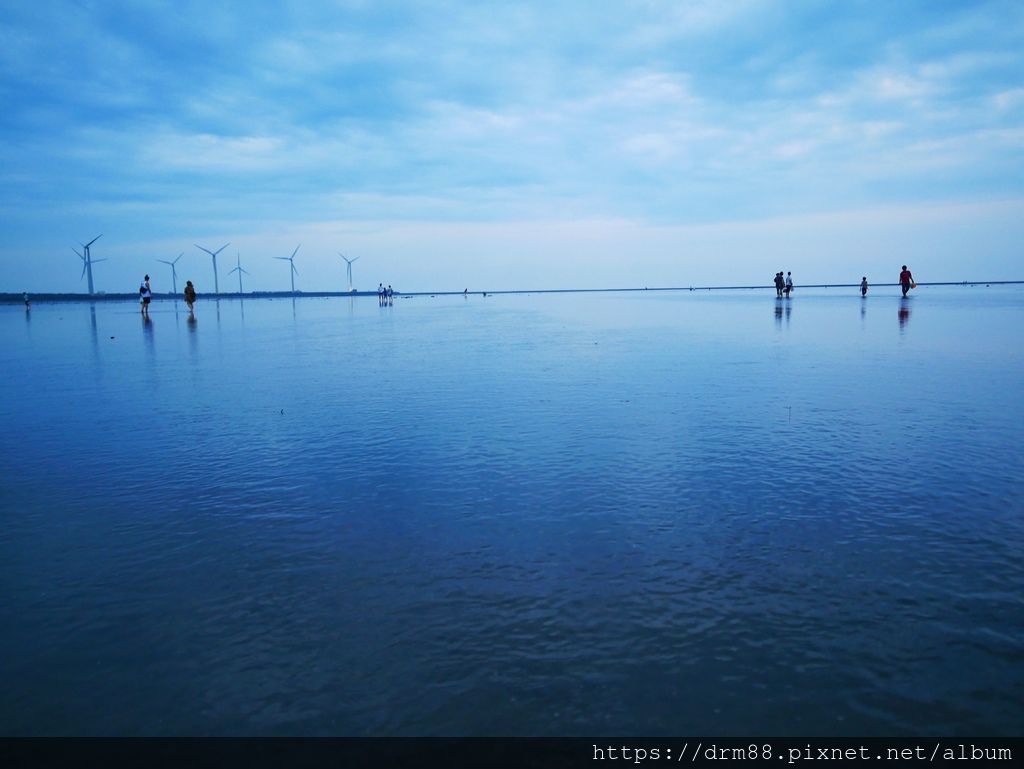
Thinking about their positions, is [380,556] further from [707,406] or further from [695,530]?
[707,406]

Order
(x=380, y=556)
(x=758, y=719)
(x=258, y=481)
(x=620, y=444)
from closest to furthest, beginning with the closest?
1. (x=758, y=719)
2. (x=380, y=556)
3. (x=258, y=481)
4. (x=620, y=444)

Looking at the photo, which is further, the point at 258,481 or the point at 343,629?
the point at 258,481

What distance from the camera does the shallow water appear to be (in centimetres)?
389

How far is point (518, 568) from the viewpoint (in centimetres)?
559

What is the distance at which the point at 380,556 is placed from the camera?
5.87 meters

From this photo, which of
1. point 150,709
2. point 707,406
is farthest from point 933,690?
point 707,406

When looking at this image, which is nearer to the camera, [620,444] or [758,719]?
[758,719]

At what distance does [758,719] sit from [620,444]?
6006mm

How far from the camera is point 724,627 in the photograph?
4.61 meters

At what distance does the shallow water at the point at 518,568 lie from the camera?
389cm

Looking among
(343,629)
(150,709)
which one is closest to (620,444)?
(343,629)

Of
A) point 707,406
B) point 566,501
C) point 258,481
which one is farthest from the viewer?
point 707,406
